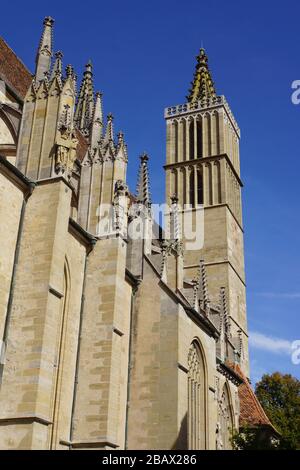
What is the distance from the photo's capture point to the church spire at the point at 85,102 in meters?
31.5

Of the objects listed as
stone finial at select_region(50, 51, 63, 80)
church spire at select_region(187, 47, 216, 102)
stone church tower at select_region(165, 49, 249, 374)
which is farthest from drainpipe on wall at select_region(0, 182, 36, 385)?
church spire at select_region(187, 47, 216, 102)

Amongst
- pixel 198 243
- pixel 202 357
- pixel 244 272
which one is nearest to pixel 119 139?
pixel 202 357

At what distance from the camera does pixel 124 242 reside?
652 inches

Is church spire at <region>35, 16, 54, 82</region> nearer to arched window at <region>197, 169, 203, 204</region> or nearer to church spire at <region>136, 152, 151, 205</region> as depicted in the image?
church spire at <region>136, 152, 151, 205</region>

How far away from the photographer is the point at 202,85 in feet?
141

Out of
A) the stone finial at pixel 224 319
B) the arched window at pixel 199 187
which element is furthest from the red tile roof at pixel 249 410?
the arched window at pixel 199 187

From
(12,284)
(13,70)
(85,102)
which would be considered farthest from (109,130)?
(85,102)

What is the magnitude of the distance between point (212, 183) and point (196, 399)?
1938 cm

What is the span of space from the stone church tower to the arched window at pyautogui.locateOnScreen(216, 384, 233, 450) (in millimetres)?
Result: 8199

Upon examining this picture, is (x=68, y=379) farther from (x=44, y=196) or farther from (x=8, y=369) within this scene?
(x=44, y=196)

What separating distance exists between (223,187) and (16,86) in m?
19.0

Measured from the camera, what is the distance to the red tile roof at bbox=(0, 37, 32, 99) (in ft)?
63.5

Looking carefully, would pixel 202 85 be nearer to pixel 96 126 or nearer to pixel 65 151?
pixel 96 126

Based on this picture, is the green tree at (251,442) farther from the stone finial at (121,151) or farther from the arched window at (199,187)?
the arched window at (199,187)
